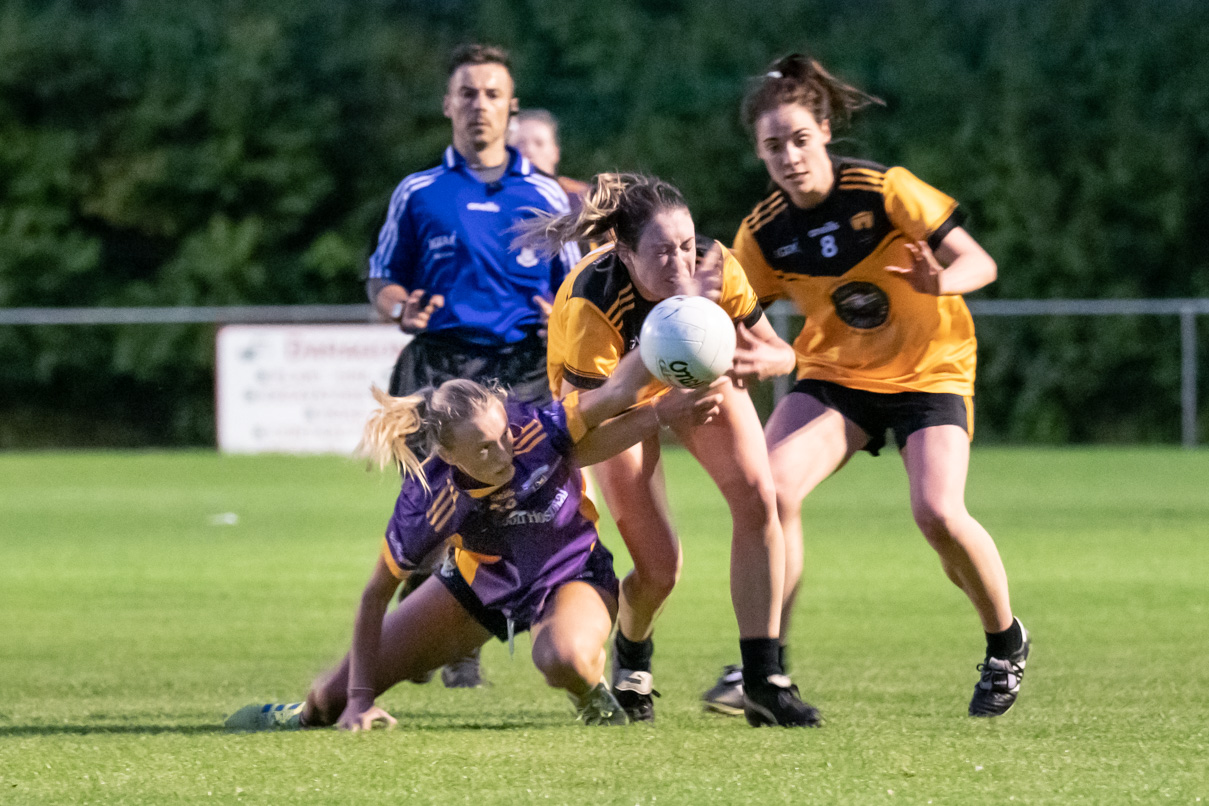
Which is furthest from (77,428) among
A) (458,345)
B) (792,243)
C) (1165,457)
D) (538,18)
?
(792,243)

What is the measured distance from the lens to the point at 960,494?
517 centimetres

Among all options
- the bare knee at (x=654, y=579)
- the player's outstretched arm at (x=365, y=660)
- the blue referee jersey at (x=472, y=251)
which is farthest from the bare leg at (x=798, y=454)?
the blue referee jersey at (x=472, y=251)

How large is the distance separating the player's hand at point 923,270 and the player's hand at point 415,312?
6.01 feet

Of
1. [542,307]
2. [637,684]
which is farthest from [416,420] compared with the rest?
[542,307]

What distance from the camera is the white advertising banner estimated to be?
18.1 m

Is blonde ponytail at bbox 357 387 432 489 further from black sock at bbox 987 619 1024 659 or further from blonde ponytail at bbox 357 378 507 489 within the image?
black sock at bbox 987 619 1024 659

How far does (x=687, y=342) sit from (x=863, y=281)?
1.27m

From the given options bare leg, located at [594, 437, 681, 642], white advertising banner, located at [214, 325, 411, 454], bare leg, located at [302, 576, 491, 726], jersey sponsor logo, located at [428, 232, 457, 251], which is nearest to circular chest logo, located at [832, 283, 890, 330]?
bare leg, located at [594, 437, 681, 642]

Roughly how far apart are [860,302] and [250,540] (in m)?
6.46

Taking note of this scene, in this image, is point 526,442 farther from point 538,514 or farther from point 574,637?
point 574,637

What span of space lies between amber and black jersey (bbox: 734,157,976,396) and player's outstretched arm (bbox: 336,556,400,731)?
62.7 inches

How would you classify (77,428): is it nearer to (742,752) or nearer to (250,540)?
(250,540)

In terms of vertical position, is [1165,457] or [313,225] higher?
[313,225]

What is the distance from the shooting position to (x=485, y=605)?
501cm
